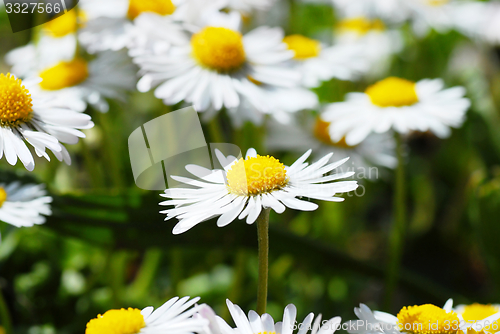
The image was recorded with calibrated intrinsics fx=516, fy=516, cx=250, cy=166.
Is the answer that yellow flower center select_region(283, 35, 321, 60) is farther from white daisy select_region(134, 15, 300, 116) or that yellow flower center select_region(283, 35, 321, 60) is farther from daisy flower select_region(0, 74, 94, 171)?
daisy flower select_region(0, 74, 94, 171)

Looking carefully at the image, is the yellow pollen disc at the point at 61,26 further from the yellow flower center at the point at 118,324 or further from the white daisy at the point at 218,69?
the yellow flower center at the point at 118,324

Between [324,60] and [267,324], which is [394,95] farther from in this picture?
[267,324]

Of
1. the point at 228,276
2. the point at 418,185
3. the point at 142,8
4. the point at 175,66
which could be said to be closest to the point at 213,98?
the point at 175,66

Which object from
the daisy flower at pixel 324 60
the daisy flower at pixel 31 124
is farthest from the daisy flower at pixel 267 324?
the daisy flower at pixel 324 60

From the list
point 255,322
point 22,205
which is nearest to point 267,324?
point 255,322

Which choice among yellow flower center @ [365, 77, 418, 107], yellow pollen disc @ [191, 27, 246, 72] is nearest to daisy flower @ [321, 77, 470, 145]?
yellow flower center @ [365, 77, 418, 107]
